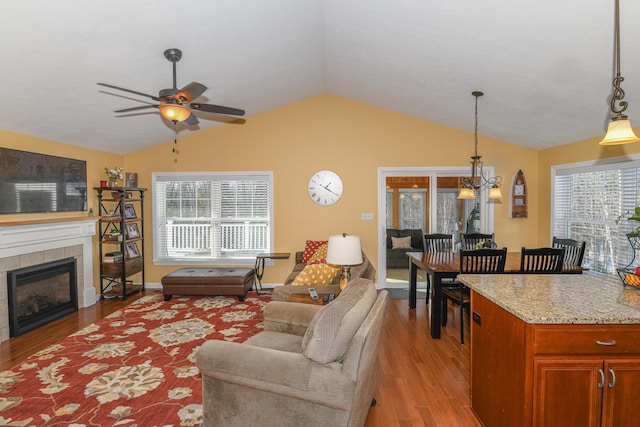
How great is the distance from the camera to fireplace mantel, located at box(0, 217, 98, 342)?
12.6 feet

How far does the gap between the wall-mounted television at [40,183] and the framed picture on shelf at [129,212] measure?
2.01 feet

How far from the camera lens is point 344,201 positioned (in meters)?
6.05

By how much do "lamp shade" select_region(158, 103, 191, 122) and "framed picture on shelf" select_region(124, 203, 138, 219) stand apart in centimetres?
329

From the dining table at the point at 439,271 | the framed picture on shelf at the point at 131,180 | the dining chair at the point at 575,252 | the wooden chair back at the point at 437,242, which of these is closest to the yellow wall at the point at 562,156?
the dining chair at the point at 575,252

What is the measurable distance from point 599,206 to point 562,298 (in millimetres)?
3355

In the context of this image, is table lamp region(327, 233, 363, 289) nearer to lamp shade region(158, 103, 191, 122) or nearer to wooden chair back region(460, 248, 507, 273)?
wooden chair back region(460, 248, 507, 273)

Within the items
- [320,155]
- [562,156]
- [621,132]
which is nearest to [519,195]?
[562,156]

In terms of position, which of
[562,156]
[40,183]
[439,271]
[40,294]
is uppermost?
[562,156]

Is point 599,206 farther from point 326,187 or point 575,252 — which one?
point 326,187

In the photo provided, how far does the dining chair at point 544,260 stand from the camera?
11.6ft

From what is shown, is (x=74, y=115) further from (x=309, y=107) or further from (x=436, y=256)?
(x=436, y=256)

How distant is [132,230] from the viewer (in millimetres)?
5828

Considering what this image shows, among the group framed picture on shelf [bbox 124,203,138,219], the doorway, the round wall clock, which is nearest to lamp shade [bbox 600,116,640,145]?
the doorway

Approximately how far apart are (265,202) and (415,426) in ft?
14.6
